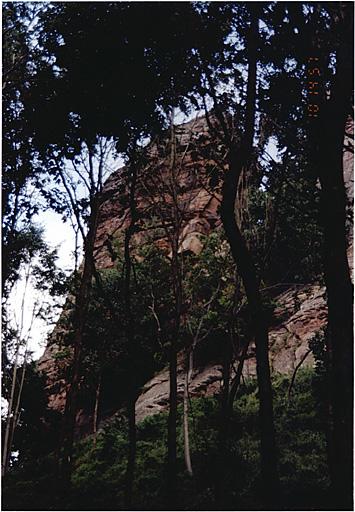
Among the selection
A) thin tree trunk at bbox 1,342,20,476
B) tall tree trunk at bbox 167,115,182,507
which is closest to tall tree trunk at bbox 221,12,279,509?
tall tree trunk at bbox 167,115,182,507

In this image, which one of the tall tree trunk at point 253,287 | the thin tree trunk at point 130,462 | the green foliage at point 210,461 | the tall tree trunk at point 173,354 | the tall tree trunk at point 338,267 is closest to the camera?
the tall tree trunk at point 338,267

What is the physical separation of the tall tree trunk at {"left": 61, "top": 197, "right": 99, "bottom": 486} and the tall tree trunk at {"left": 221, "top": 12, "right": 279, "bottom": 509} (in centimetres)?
438

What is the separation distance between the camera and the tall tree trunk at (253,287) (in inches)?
239

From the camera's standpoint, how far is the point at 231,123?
10.5 meters

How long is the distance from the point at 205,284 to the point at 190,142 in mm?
5727

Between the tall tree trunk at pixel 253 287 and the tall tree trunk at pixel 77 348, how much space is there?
4380 millimetres

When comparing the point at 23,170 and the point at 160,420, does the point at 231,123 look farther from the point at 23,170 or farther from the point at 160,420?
the point at 160,420

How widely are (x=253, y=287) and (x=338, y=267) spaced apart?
197 centimetres

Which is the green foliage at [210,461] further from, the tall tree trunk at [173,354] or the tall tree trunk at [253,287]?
the tall tree trunk at [253,287]

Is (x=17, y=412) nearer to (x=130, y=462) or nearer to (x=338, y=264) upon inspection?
(x=130, y=462)

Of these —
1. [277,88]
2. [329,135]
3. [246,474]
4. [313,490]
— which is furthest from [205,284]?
[329,135]

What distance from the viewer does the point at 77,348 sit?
1066 cm
